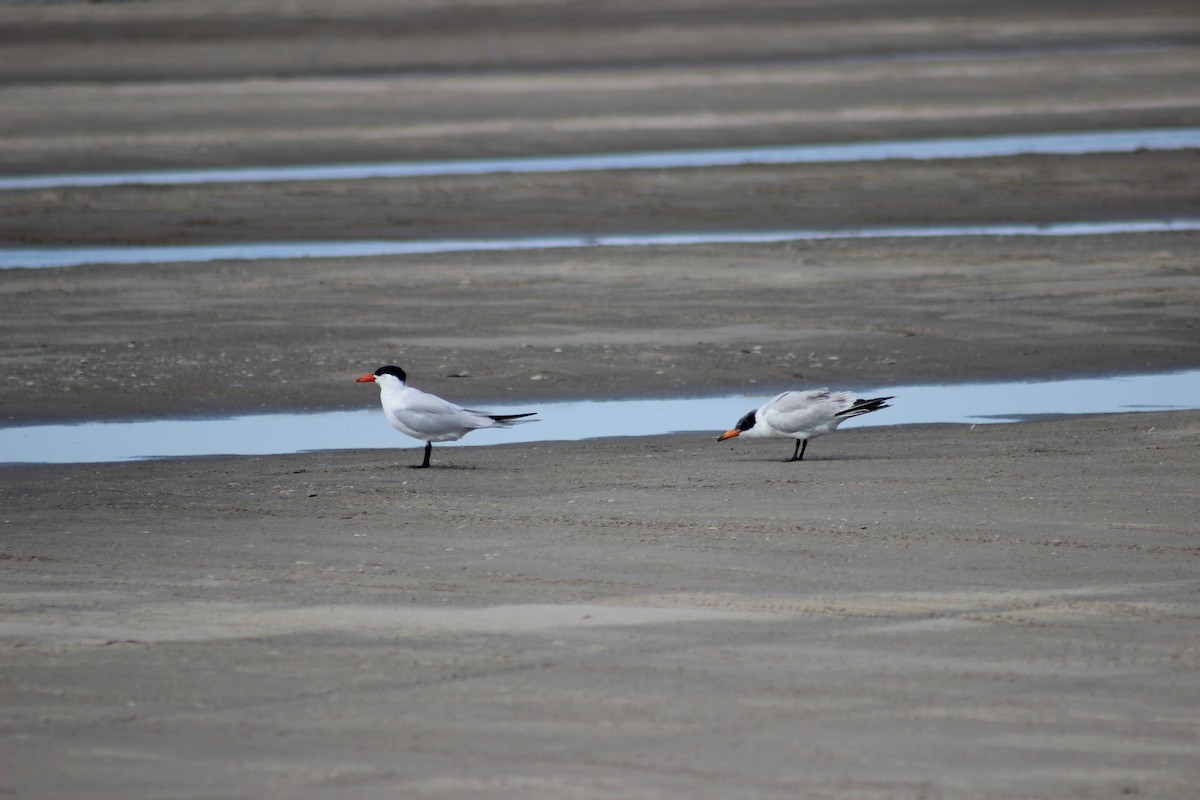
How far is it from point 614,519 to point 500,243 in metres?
13.6

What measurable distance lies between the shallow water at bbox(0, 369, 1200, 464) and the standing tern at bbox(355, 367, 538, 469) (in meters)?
0.90

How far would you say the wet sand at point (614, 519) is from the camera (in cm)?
607

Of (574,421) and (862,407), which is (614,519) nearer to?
(862,407)

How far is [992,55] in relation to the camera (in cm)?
4056

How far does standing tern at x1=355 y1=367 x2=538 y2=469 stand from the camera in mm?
11328

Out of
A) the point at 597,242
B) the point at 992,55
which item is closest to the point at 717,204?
the point at 597,242

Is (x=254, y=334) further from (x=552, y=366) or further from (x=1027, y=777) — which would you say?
(x=1027, y=777)

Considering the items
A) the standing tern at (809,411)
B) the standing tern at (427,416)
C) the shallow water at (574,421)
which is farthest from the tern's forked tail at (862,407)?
the standing tern at (427,416)

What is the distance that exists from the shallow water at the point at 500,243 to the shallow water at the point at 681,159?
4768mm

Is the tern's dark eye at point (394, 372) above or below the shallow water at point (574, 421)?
above

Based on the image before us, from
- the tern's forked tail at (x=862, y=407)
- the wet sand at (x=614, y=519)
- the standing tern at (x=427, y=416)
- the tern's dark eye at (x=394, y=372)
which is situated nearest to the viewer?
the wet sand at (x=614, y=519)

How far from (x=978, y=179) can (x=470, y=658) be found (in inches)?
819

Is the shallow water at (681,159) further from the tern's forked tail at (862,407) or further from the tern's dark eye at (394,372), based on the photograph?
the tern's forked tail at (862,407)

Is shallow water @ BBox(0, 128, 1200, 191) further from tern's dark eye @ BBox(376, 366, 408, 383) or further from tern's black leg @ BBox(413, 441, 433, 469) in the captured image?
tern's black leg @ BBox(413, 441, 433, 469)
